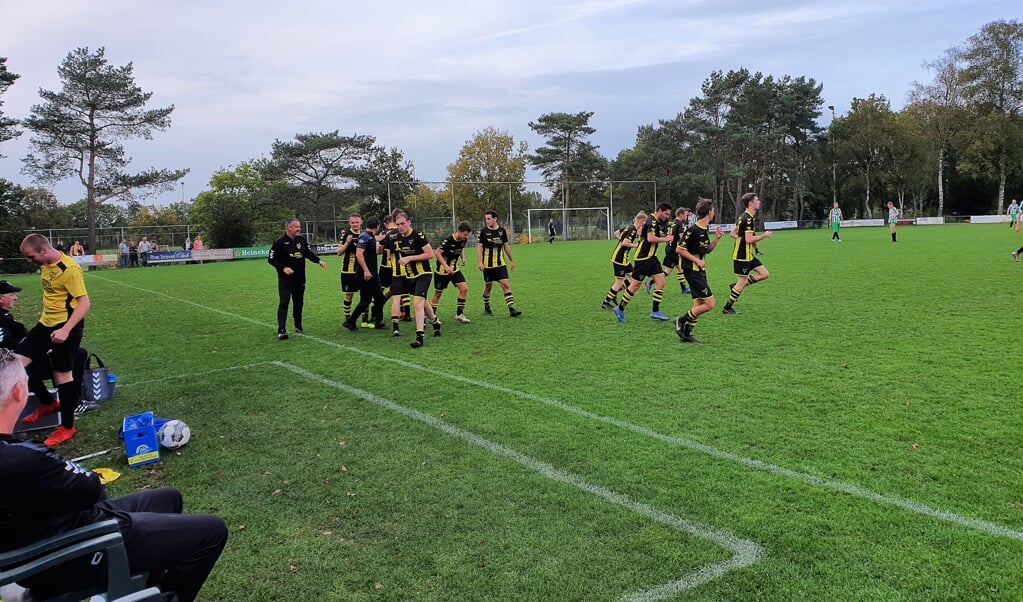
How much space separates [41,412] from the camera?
5977 millimetres

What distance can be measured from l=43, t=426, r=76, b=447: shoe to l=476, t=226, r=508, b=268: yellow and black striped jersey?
6655 millimetres

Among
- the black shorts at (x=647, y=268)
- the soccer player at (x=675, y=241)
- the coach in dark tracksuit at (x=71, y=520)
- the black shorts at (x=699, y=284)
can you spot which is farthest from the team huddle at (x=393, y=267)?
the coach in dark tracksuit at (x=71, y=520)

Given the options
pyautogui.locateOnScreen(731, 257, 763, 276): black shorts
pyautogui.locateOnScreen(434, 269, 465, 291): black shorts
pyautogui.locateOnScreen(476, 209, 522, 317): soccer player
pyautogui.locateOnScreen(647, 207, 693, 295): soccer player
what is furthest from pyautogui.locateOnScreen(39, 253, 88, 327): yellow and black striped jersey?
pyautogui.locateOnScreen(731, 257, 763, 276): black shorts

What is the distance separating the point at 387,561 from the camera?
11.1 feet

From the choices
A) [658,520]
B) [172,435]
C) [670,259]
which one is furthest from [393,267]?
[658,520]

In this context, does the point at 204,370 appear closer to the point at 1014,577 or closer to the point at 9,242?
the point at 1014,577

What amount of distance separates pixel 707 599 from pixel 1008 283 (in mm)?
13753

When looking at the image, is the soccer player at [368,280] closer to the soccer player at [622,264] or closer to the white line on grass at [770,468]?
the white line on grass at [770,468]

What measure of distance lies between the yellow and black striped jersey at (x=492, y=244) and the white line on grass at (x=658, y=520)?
5.49 metres

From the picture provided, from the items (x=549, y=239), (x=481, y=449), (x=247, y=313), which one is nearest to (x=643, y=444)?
(x=481, y=449)

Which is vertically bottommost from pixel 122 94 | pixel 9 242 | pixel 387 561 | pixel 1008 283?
pixel 387 561

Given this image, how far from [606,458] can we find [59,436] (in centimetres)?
488

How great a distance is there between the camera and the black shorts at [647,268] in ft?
36.1

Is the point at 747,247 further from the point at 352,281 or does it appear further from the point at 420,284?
the point at 352,281
